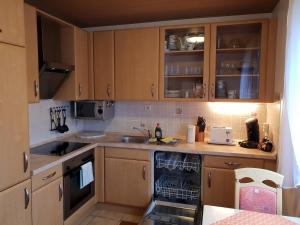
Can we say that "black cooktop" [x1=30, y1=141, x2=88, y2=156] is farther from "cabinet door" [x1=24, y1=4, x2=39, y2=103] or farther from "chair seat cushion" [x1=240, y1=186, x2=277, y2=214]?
"chair seat cushion" [x1=240, y1=186, x2=277, y2=214]

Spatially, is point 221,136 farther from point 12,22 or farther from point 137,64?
point 12,22

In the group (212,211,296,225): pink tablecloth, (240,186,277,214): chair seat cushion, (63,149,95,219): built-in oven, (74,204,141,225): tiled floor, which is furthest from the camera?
(74,204,141,225): tiled floor

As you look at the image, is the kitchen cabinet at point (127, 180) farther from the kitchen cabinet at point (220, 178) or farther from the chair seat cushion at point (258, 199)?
the chair seat cushion at point (258, 199)

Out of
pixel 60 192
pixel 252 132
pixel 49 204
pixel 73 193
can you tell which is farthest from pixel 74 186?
pixel 252 132

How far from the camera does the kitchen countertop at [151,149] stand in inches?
76.0

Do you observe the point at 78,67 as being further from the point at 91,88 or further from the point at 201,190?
the point at 201,190

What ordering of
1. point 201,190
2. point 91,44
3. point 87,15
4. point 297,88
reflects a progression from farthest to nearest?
point 91,44
point 87,15
point 201,190
point 297,88

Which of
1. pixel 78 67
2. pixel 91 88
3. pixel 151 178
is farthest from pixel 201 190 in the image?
pixel 78 67

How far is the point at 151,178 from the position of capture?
2.51 metres

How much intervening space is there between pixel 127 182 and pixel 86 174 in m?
0.47

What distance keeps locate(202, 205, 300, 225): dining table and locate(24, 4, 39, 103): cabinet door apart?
169 centimetres

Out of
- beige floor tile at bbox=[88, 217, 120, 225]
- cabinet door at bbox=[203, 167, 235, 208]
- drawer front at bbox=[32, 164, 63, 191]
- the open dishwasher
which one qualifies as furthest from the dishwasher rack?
drawer front at bbox=[32, 164, 63, 191]

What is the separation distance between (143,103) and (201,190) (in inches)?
50.5

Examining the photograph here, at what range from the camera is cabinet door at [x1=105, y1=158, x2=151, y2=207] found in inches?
99.0
